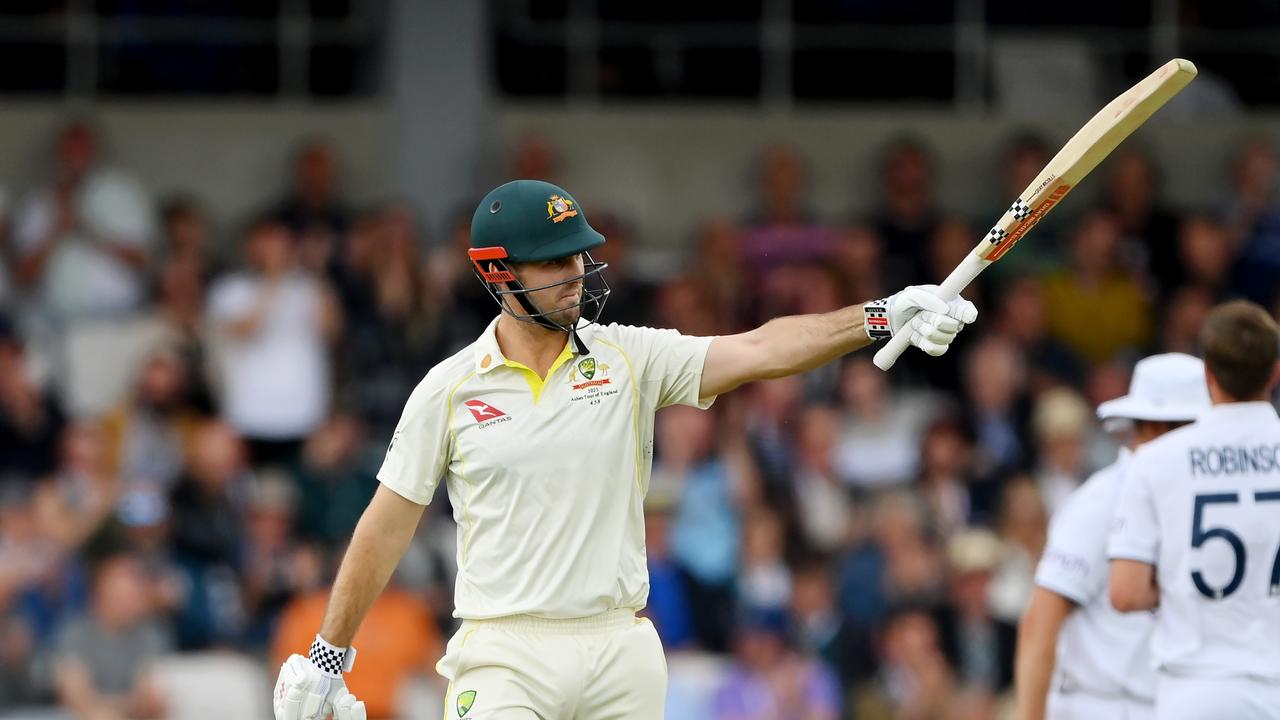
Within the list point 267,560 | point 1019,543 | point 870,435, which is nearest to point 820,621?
point 1019,543

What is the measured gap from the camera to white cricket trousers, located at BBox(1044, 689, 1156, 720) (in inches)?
265

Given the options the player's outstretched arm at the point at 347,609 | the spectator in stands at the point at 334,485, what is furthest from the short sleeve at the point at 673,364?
the spectator in stands at the point at 334,485

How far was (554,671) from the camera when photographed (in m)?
5.72

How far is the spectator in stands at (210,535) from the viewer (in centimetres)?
1077

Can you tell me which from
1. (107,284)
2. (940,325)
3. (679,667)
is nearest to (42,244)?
(107,284)

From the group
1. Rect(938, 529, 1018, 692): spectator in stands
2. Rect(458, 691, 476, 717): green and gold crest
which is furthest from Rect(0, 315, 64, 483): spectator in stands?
Rect(458, 691, 476, 717): green and gold crest

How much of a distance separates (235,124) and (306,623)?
442 cm

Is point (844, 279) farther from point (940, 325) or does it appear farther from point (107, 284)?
point (940, 325)

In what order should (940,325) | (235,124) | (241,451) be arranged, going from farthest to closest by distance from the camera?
(235,124)
(241,451)
(940,325)

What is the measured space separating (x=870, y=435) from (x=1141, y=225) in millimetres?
2671

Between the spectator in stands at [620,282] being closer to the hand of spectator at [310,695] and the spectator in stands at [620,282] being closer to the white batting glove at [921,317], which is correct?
the hand of spectator at [310,695]

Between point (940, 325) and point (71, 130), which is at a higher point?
point (71, 130)

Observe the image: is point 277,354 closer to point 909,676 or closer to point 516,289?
point 909,676

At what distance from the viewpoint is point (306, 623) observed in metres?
10.5
